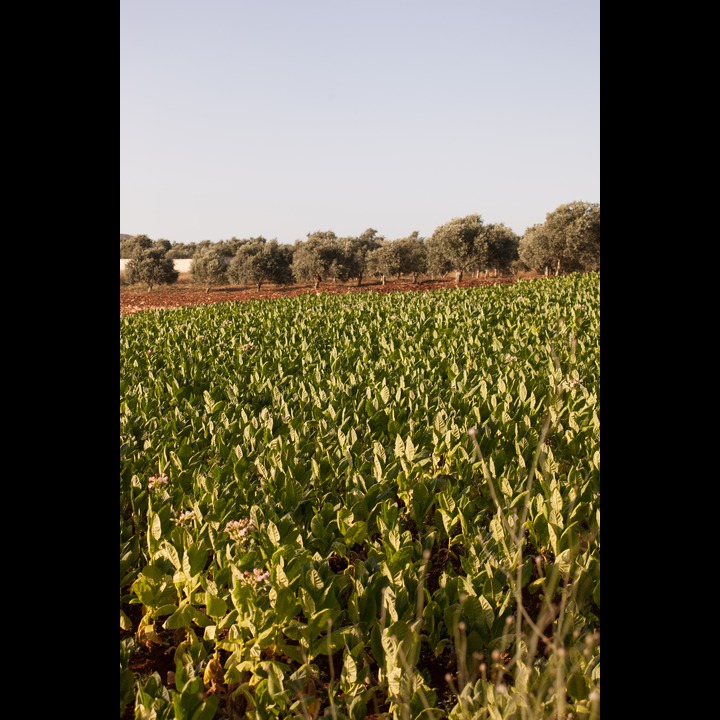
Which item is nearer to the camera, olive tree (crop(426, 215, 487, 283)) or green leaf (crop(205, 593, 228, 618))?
green leaf (crop(205, 593, 228, 618))

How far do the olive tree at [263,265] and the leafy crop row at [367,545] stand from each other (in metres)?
46.6

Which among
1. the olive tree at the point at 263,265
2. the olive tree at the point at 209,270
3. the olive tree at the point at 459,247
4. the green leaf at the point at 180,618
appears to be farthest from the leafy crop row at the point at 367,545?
the olive tree at the point at 209,270

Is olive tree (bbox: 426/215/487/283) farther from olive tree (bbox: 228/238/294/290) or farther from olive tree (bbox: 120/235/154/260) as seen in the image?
olive tree (bbox: 120/235/154/260)

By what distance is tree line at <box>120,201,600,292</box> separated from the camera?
4972 centimetres

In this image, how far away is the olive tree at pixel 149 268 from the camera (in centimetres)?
5702

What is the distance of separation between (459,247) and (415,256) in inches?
281

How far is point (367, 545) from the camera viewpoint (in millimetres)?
4570

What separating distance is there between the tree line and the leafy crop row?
42489 millimetres

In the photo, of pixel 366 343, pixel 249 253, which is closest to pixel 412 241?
pixel 249 253

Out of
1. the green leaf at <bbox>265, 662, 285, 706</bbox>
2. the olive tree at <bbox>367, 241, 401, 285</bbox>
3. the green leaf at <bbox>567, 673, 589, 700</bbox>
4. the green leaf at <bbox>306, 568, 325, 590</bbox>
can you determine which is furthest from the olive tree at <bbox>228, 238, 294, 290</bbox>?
the green leaf at <bbox>567, 673, 589, 700</bbox>
